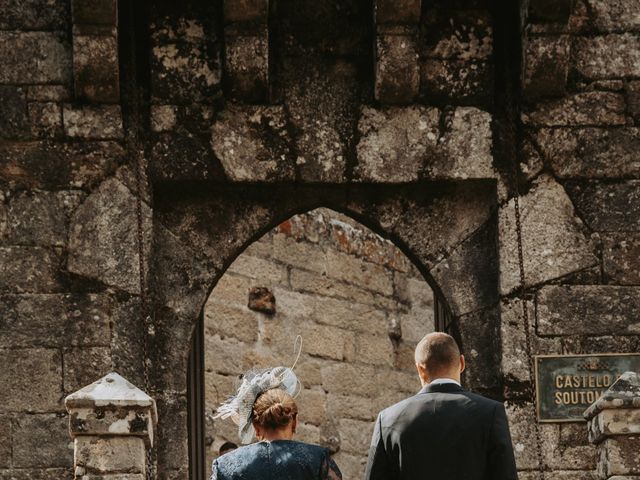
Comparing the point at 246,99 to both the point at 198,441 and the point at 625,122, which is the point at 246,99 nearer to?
the point at 625,122

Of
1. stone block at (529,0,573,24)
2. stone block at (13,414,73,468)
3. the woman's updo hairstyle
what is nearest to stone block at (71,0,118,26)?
stone block at (13,414,73,468)

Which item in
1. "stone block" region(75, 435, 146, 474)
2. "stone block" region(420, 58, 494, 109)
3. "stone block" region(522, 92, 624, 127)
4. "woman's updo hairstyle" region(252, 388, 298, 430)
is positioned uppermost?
"stone block" region(420, 58, 494, 109)

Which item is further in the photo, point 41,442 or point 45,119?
point 45,119

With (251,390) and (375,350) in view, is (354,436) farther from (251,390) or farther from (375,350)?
(251,390)

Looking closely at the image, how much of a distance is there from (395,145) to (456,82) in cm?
42

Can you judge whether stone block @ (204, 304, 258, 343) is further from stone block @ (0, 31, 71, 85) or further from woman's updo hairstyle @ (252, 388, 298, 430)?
woman's updo hairstyle @ (252, 388, 298, 430)

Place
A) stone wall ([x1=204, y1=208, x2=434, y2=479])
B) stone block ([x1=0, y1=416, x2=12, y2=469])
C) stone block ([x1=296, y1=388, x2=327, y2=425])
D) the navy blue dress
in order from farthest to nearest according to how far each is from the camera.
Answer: stone block ([x1=296, y1=388, x2=327, y2=425]) → stone wall ([x1=204, y1=208, x2=434, y2=479]) → stone block ([x1=0, y1=416, x2=12, y2=469]) → the navy blue dress

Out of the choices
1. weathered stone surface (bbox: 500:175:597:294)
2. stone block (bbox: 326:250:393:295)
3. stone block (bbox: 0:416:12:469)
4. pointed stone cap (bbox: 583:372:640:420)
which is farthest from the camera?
stone block (bbox: 326:250:393:295)

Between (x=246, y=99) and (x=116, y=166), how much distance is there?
68cm

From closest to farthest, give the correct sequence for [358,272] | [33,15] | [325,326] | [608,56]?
1. [33,15]
2. [608,56]
3. [325,326]
4. [358,272]

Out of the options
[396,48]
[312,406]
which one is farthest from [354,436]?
[396,48]

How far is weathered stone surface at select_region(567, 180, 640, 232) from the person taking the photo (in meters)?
7.02

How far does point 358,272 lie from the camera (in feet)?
35.5

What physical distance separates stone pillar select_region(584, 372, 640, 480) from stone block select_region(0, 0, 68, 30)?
3015 millimetres
